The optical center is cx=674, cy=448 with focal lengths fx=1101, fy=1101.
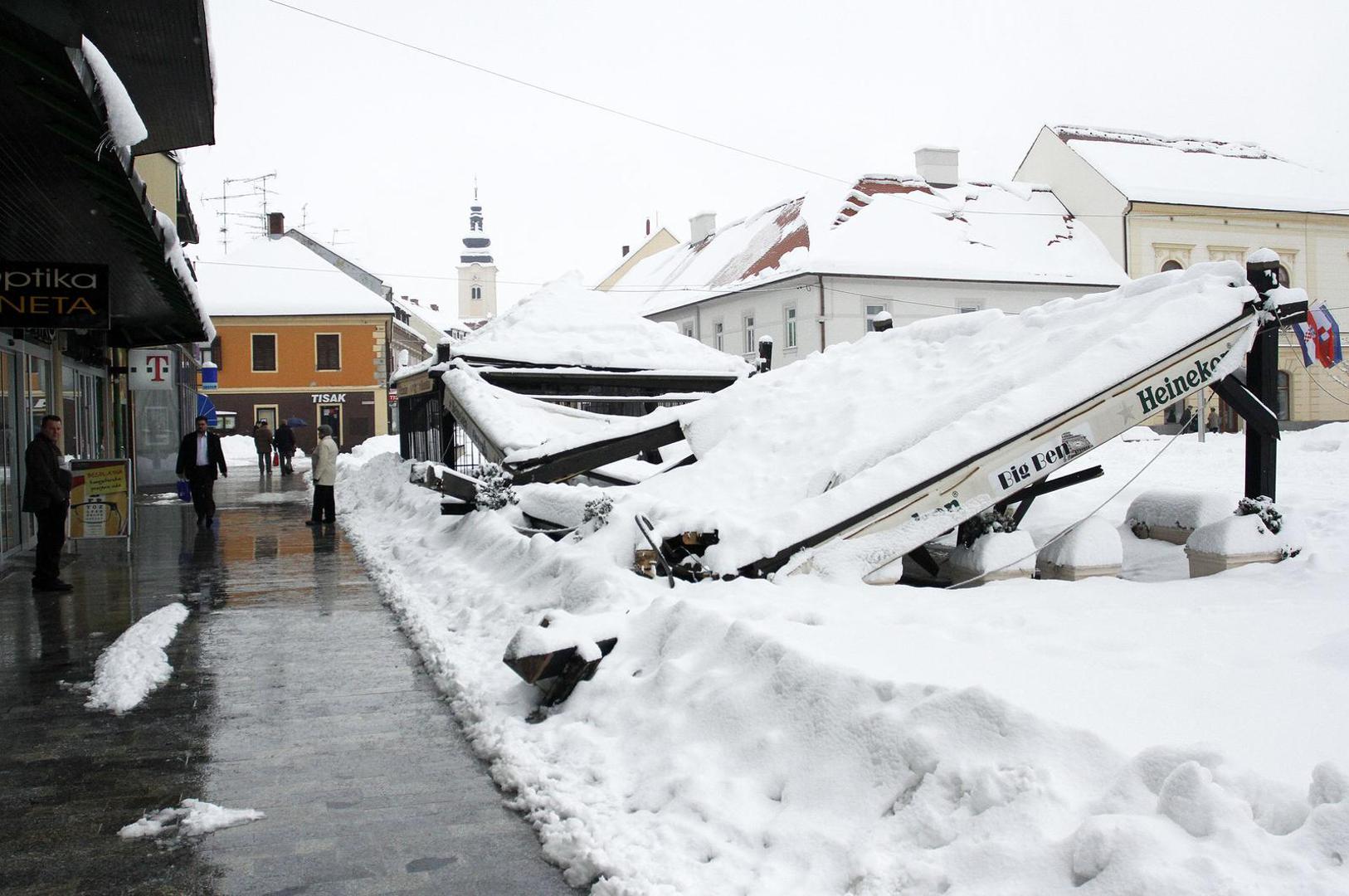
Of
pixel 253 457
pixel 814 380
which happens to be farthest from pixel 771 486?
pixel 253 457

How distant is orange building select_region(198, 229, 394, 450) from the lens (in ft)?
160

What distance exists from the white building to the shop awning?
22.1m

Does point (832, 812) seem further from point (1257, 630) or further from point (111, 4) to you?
point (111, 4)

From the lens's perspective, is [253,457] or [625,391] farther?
[253,457]

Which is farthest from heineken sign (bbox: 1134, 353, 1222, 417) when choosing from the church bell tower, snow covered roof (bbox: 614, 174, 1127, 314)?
the church bell tower

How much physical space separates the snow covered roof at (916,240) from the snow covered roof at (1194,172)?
208 centimetres

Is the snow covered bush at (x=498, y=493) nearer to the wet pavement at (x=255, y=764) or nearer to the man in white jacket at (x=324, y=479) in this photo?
the wet pavement at (x=255, y=764)

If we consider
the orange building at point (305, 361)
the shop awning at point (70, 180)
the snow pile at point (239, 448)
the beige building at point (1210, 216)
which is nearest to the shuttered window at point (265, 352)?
the orange building at point (305, 361)

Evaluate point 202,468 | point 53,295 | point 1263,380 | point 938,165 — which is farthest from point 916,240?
point 53,295

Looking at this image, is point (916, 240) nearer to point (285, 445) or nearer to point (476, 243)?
point (285, 445)

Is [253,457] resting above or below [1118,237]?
below

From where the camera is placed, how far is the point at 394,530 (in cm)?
1351

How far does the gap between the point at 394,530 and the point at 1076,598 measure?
30.0 ft

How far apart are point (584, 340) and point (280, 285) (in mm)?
38801
